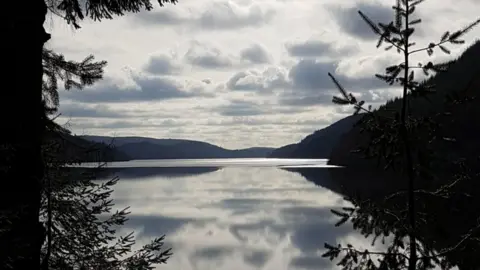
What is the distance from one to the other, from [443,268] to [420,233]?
0.45m

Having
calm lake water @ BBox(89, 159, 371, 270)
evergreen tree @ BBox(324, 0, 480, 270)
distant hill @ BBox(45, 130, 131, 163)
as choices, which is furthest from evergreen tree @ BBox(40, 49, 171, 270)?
calm lake water @ BBox(89, 159, 371, 270)

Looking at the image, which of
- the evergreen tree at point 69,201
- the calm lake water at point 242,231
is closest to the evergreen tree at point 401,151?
the evergreen tree at point 69,201

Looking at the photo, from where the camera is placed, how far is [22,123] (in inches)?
181

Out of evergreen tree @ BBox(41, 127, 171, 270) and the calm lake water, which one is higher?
evergreen tree @ BBox(41, 127, 171, 270)

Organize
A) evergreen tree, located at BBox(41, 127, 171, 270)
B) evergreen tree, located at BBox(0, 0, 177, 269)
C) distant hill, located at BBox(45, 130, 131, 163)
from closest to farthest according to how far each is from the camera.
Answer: evergreen tree, located at BBox(0, 0, 177, 269), evergreen tree, located at BBox(41, 127, 171, 270), distant hill, located at BBox(45, 130, 131, 163)

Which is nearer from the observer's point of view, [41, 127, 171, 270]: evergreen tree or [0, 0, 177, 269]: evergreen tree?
[0, 0, 177, 269]: evergreen tree

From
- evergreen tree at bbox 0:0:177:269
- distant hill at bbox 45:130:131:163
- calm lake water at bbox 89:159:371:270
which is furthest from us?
calm lake water at bbox 89:159:371:270

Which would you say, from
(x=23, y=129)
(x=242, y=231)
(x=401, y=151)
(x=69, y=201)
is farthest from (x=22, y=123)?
(x=242, y=231)

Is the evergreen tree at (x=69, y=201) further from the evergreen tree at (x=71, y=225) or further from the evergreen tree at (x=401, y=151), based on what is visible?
the evergreen tree at (x=401, y=151)

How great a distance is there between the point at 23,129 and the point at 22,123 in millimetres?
53

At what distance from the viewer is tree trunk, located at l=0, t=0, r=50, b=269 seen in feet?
14.7

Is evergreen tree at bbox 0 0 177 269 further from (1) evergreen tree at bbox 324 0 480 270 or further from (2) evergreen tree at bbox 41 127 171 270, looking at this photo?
(1) evergreen tree at bbox 324 0 480 270

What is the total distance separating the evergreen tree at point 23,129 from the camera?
4465mm

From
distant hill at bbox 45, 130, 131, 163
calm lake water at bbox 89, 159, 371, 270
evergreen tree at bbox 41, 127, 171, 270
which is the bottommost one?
calm lake water at bbox 89, 159, 371, 270
